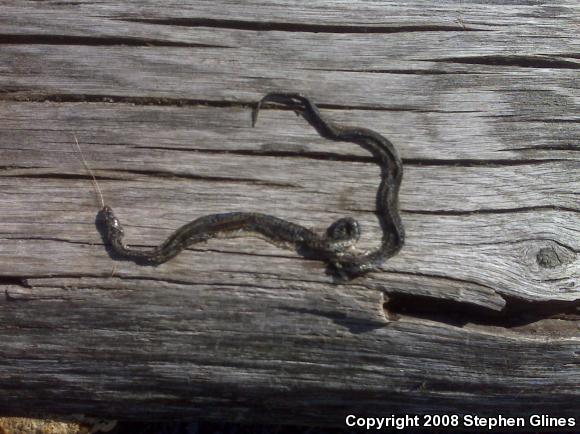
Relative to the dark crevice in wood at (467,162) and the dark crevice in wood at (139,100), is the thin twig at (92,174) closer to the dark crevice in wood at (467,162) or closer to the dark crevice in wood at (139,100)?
the dark crevice in wood at (139,100)

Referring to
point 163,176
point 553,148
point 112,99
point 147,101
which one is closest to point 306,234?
point 163,176

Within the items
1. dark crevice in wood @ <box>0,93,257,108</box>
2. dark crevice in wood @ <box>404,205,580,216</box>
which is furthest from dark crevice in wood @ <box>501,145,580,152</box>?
dark crevice in wood @ <box>0,93,257,108</box>

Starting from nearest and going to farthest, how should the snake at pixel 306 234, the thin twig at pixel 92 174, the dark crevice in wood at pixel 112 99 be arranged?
1. the snake at pixel 306 234
2. the thin twig at pixel 92 174
3. the dark crevice in wood at pixel 112 99

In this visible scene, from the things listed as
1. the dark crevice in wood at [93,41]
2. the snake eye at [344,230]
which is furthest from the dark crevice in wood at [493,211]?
the dark crevice in wood at [93,41]

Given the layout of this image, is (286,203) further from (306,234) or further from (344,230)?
(344,230)

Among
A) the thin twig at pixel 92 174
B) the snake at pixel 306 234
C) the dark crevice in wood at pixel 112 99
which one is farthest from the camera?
the dark crevice in wood at pixel 112 99

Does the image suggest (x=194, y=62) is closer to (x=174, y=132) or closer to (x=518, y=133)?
(x=174, y=132)
